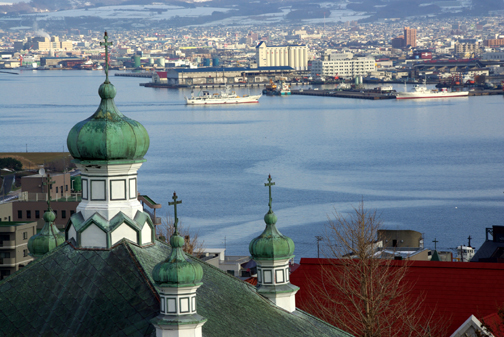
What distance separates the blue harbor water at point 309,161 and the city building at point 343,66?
36908 mm

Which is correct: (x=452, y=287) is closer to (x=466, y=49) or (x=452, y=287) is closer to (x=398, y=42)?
(x=466, y=49)

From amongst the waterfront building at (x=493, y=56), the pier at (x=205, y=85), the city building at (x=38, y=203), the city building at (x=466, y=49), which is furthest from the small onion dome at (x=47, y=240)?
the city building at (x=466, y=49)

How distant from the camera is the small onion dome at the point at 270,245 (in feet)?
14.3

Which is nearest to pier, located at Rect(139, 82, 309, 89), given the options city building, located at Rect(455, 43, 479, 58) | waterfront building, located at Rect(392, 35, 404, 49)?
city building, located at Rect(455, 43, 479, 58)

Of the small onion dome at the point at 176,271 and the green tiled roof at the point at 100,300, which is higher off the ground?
the small onion dome at the point at 176,271

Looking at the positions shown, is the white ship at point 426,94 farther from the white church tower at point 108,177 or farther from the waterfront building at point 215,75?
Result: the white church tower at point 108,177

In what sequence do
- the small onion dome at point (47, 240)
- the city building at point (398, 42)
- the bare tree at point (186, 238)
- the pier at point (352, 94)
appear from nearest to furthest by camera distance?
the small onion dome at point (47, 240) → the bare tree at point (186, 238) → the pier at point (352, 94) → the city building at point (398, 42)

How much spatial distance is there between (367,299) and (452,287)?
1.57 metres

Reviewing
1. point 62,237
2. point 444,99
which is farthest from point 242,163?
point 444,99

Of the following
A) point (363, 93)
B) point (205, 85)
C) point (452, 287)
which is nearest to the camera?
point (452, 287)

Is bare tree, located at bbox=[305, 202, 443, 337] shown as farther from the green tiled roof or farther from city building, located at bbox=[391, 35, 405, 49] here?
city building, located at bbox=[391, 35, 405, 49]

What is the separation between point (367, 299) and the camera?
6672mm

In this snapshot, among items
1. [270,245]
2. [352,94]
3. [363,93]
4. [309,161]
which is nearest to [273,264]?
[270,245]

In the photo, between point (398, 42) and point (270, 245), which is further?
point (398, 42)
